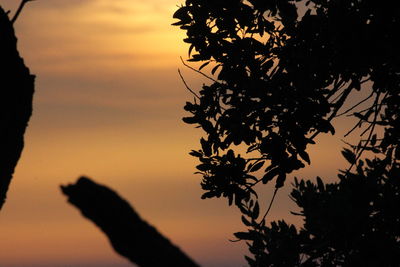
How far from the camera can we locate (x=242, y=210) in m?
11.5

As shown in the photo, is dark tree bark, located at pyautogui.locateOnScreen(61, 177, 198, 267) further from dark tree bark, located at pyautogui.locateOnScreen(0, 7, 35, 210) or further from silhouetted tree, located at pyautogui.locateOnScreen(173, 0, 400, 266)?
silhouetted tree, located at pyautogui.locateOnScreen(173, 0, 400, 266)

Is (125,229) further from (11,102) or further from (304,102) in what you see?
(304,102)

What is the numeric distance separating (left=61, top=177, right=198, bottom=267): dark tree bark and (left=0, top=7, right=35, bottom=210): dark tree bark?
2567 mm

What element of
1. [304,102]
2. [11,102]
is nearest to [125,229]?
[11,102]

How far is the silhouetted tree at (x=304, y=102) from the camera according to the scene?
963cm

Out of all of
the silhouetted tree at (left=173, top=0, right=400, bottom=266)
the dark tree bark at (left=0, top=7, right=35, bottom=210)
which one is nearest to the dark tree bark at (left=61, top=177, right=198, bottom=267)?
the dark tree bark at (left=0, top=7, right=35, bottom=210)

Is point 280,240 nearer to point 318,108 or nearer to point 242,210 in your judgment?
point 242,210

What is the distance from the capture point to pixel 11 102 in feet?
17.0

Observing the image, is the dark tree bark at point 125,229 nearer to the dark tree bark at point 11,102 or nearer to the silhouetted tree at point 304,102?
the dark tree bark at point 11,102

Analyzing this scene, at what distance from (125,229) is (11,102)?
9.21 feet

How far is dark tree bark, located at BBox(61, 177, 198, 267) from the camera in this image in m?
2.56

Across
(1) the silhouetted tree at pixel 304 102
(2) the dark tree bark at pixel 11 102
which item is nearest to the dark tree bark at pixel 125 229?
(2) the dark tree bark at pixel 11 102

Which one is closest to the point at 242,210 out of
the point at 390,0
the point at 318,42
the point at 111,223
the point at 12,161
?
the point at 318,42

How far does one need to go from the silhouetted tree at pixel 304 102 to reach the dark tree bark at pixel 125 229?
711 cm
